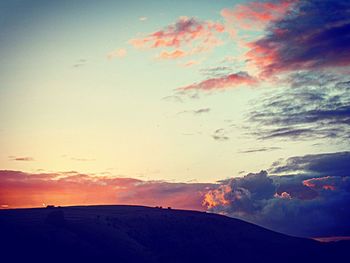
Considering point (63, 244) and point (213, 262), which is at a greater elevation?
point (63, 244)

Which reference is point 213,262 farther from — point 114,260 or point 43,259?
point 43,259

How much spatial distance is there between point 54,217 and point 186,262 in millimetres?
55485

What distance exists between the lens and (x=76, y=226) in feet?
629

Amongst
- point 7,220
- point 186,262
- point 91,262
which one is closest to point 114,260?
point 91,262

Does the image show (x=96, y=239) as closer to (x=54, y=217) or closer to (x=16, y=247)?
(x=54, y=217)

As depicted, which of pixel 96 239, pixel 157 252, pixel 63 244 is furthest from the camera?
pixel 157 252

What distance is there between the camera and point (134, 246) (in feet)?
621

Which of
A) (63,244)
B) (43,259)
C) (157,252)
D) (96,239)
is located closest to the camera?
(43,259)

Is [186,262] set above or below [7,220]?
below

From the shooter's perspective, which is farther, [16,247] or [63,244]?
[63,244]

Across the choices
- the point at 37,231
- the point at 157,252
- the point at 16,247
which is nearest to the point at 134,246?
the point at 157,252

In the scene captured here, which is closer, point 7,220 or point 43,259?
point 43,259

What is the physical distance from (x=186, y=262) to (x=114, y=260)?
117 ft

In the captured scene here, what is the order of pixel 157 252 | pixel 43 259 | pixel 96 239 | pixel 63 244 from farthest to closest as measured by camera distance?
1. pixel 157 252
2. pixel 96 239
3. pixel 63 244
4. pixel 43 259
